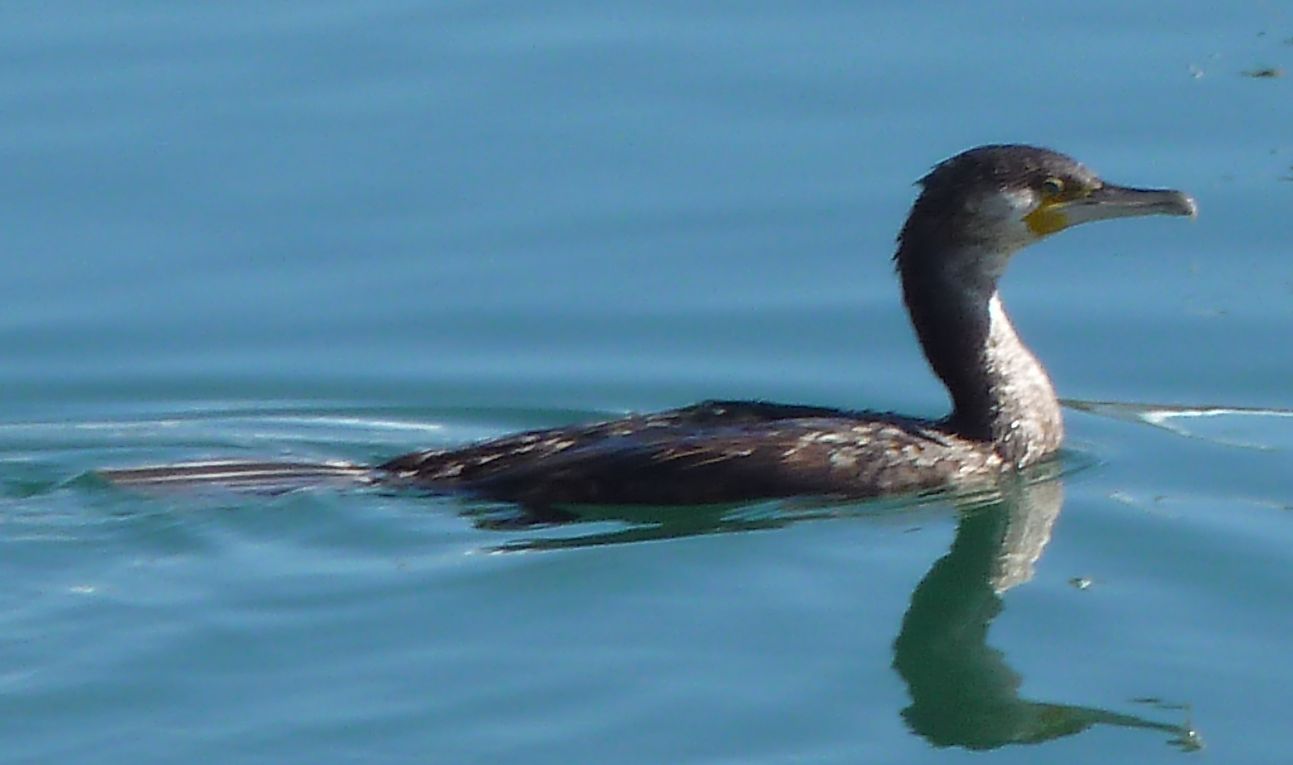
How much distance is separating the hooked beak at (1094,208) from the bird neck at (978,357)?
0.61ft

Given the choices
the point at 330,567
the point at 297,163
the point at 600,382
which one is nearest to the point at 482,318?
the point at 600,382

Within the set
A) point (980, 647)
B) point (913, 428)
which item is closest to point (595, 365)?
point (913, 428)

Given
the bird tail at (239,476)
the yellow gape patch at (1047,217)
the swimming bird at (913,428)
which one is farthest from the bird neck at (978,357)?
the bird tail at (239,476)

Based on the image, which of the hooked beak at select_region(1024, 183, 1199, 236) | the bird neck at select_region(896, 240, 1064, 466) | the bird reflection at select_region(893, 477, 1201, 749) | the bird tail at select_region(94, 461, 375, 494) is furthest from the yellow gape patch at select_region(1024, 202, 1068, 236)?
the bird tail at select_region(94, 461, 375, 494)

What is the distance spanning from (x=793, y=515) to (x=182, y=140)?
3.93 m

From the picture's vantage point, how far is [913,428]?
10.9 meters

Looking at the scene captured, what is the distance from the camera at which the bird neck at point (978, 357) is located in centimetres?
1110

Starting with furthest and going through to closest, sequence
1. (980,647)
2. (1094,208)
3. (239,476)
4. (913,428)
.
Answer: (1094,208), (913,428), (239,476), (980,647)

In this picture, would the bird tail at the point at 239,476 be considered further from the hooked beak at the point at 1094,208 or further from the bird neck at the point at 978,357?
the hooked beak at the point at 1094,208

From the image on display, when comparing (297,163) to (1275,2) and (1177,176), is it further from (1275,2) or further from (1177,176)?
(1275,2)

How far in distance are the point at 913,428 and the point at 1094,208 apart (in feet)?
3.47

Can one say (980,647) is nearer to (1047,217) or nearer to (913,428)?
(913,428)

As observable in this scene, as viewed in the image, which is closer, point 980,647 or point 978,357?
point 980,647

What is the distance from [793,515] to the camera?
10.5m
